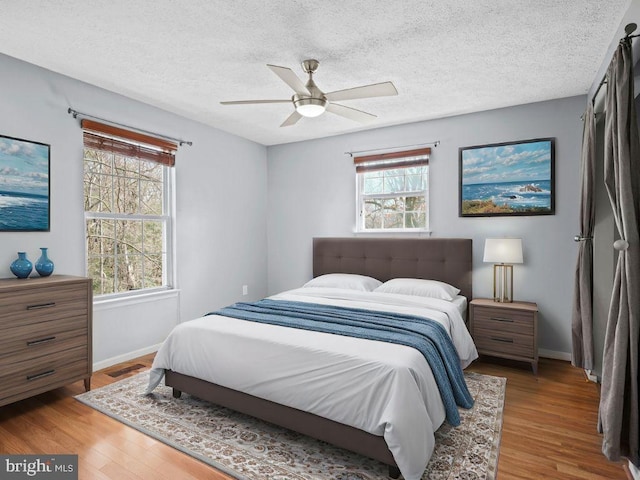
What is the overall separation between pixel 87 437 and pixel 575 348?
3658 millimetres

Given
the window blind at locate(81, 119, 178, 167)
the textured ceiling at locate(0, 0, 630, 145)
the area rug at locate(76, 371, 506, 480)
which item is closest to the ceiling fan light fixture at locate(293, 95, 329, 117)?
the textured ceiling at locate(0, 0, 630, 145)

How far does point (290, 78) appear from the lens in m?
2.32

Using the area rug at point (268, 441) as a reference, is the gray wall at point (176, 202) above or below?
above

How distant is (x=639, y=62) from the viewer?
82.5 inches

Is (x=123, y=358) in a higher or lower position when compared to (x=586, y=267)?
lower

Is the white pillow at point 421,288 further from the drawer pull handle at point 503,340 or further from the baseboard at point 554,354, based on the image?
the baseboard at point 554,354

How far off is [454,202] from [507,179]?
572mm

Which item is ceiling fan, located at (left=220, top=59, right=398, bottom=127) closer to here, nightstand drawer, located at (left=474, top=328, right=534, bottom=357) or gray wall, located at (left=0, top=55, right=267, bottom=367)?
gray wall, located at (left=0, top=55, right=267, bottom=367)

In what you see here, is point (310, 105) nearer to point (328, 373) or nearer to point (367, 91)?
point (367, 91)

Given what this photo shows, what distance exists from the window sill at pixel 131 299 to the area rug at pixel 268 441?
2.62 ft

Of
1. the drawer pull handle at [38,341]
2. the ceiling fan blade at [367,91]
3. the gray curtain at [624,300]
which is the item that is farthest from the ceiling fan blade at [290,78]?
the drawer pull handle at [38,341]

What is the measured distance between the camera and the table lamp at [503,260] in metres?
3.43

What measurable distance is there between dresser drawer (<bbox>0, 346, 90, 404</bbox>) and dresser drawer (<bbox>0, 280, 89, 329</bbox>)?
0.93 feet

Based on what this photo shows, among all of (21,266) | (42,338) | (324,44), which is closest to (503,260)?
(324,44)
